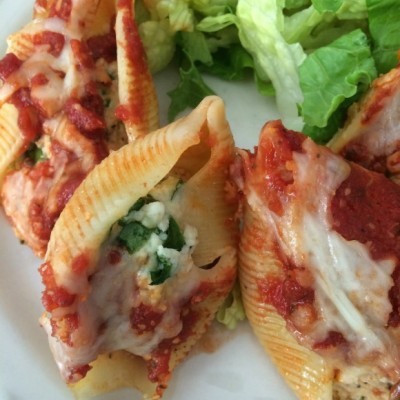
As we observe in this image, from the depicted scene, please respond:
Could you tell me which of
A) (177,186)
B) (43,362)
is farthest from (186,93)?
(43,362)

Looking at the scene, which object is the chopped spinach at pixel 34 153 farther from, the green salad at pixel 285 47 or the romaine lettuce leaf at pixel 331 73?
the romaine lettuce leaf at pixel 331 73

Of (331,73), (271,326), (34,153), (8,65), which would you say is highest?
(8,65)

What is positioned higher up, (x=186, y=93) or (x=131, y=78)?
(x=131, y=78)

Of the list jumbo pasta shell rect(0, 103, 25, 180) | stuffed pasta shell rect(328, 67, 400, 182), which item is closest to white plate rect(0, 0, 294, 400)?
jumbo pasta shell rect(0, 103, 25, 180)

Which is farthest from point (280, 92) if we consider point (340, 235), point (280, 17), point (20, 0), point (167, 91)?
point (20, 0)

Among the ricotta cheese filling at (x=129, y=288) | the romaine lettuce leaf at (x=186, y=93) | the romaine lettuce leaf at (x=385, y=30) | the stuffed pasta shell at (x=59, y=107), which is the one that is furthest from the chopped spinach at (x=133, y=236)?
the romaine lettuce leaf at (x=385, y=30)

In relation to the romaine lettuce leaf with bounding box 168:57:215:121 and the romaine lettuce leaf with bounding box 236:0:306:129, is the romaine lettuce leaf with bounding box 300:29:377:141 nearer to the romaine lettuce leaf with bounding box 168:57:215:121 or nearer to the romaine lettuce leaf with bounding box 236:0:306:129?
the romaine lettuce leaf with bounding box 236:0:306:129

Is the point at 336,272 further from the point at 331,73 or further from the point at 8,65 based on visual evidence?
the point at 8,65
